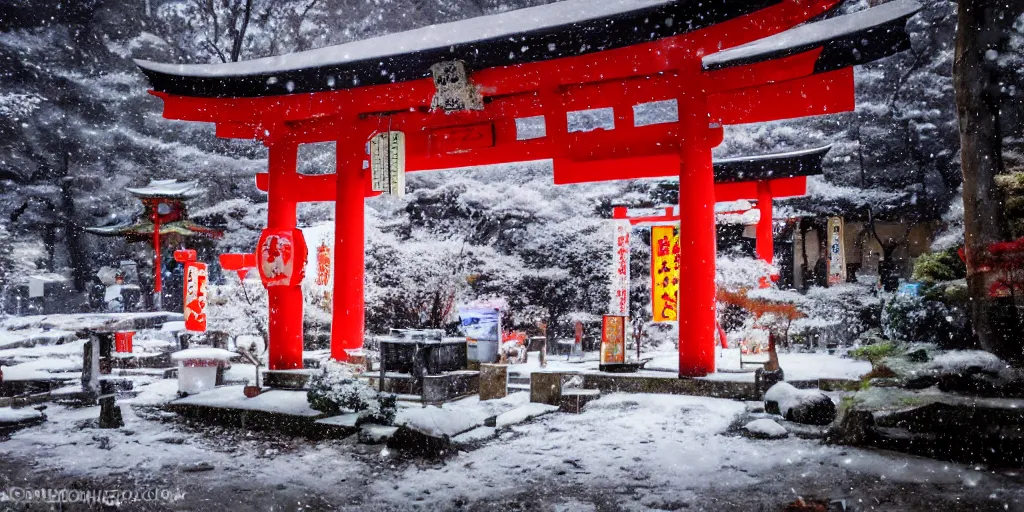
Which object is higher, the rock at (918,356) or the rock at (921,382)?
the rock at (918,356)

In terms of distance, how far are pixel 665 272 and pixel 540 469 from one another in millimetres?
10003

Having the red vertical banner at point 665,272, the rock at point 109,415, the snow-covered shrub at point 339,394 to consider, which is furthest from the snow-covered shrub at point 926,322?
the rock at point 109,415

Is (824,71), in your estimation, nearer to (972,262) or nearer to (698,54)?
(698,54)

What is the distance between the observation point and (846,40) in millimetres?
A: 8148

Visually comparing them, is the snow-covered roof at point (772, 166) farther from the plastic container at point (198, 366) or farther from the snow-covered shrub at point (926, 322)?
the plastic container at point (198, 366)

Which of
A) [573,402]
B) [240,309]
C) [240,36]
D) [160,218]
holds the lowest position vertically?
[573,402]

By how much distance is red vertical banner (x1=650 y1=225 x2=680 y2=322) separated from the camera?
1488cm

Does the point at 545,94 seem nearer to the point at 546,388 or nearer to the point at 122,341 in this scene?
the point at 546,388

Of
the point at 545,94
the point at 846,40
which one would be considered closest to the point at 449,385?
the point at 545,94

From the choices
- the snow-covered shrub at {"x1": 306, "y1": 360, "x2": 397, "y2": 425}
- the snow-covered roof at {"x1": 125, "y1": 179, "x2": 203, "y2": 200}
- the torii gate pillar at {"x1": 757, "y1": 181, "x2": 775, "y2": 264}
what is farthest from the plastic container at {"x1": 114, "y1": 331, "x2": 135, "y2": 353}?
the torii gate pillar at {"x1": 757, "y1": 181, "x2": 775, "y2": 264}

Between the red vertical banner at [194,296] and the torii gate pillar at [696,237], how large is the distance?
455 inches

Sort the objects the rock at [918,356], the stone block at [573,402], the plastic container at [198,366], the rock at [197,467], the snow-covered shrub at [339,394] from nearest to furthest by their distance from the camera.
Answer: the rock at [197,467], the snow-covered shrub at [339,394], the stone block at [573,402], the rock at [918,356], the plastic container at [198,366]

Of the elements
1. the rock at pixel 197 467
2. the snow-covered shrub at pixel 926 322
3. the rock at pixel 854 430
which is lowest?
the rock at pixel 197 467

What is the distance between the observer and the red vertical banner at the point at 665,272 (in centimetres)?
1488
